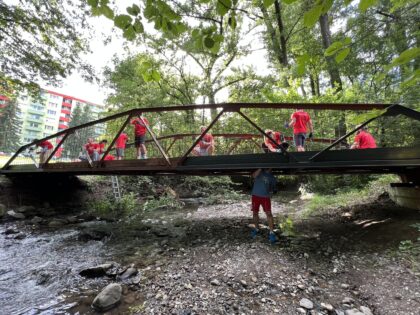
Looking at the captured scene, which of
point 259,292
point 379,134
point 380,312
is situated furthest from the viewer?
point 379,134

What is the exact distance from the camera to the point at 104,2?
1850 mm

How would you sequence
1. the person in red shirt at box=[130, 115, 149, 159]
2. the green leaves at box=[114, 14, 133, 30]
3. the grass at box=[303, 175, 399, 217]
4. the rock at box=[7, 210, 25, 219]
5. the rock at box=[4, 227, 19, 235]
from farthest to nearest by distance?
the rock at box=[7, 210, 25, 219] → the person in red shirt at box=[130, 115, 149, 159] → the grass at box=[303, 175, 399, 217] → the rock at box=[4, 227, 19, 235] → the green leaves at box=[114, 14, 133, 30]

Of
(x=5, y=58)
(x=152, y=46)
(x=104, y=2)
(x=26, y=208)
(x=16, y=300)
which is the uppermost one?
(x=152, y=46)

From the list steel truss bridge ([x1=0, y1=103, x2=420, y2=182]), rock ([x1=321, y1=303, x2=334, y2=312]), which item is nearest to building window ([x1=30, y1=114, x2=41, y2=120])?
steel truss bridge ([x1=0, y1=103, x2=420, y2=182])

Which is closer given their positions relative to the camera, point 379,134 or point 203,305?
point 203,305

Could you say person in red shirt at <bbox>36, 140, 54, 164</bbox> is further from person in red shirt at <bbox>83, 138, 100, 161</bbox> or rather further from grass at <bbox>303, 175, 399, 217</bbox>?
grass at <bbox>303, 175, 399, 217</bbox>

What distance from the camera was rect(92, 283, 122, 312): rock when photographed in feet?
12.5

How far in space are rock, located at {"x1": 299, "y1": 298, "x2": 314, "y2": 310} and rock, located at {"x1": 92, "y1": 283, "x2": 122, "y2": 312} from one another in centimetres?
290

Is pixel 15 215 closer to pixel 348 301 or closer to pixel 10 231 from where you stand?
pixel 10 231

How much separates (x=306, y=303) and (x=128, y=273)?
11.0 ft

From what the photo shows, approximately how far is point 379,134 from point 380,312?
289 inches

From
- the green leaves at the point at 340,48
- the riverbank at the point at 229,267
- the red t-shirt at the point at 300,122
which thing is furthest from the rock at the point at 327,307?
the red t-shirt at the point at 300,122

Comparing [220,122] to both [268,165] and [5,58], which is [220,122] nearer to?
[268,165]

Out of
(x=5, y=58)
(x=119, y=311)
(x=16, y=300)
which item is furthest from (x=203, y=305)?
(x=5, y=58)
